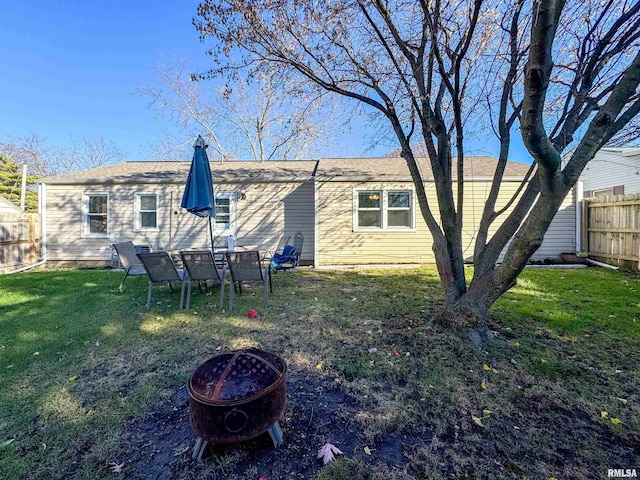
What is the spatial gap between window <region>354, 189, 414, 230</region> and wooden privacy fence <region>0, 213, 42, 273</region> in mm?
9594

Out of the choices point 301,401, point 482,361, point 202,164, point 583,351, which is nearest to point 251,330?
point 301,401

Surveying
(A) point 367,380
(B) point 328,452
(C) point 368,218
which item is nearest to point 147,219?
(C) point 368,218

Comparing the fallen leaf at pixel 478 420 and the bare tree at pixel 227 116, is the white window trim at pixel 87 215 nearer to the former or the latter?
the bare tree at pixel 227 116

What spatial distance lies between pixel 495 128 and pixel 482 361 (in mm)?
3528

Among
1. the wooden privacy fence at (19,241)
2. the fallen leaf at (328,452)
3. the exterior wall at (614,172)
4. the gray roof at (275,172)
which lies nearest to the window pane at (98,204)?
the gray roof at (275,172)

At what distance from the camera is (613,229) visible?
8.08 metres

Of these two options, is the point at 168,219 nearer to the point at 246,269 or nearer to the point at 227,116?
the point at 246,269

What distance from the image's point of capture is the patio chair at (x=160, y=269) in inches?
192

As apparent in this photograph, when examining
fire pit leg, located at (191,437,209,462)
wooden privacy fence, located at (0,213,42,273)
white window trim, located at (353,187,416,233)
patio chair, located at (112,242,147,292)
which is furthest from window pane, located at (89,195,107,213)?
fire pit leg, located at (191,437,209,462)

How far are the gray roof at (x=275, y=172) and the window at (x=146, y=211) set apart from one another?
1.61 ft

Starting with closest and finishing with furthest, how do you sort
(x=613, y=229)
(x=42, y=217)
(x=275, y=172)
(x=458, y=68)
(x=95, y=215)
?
(x=458, y=68) < (x=613, y=229) < (x=42, y=217) < (x=95, y=215) < (x=275, y=172)

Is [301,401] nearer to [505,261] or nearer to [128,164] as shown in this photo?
[505,261]

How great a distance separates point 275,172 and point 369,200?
317cm

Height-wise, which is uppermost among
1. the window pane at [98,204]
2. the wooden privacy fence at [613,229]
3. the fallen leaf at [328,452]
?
the window pane at [98,204]
